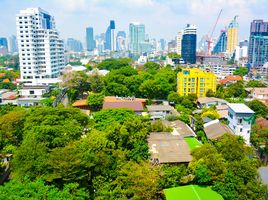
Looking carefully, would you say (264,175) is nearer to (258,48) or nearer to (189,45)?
(258,48)

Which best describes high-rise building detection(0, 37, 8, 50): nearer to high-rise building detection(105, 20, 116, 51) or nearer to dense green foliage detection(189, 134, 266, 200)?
high-rise building detection(105, 20, 116, 51)

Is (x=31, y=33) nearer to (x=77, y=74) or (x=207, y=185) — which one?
(x=77, y=74)

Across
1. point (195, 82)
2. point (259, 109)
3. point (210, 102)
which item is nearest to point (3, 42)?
point (195, 82)

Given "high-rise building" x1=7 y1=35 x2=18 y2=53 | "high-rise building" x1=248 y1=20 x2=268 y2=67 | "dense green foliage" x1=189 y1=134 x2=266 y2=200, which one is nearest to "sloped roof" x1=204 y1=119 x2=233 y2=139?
"dense green foliage" x1=189 y1=134 x2=266 y2=200

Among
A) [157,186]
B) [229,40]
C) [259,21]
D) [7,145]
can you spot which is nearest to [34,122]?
[7,145]

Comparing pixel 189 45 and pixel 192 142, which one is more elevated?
pixel 189 45

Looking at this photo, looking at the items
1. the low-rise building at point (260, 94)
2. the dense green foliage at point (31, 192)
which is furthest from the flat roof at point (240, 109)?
the low-rise building at point (260, 94)
